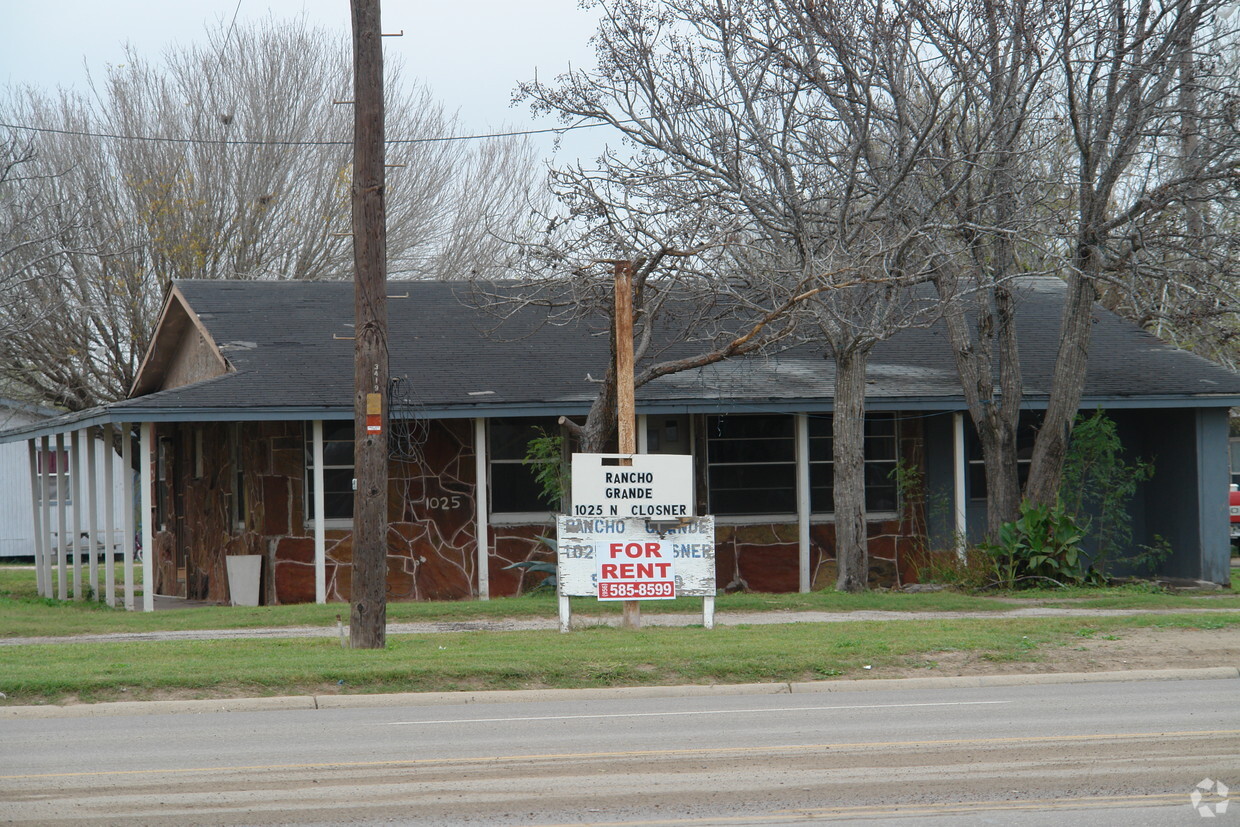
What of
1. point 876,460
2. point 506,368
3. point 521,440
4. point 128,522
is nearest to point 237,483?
point 128,522

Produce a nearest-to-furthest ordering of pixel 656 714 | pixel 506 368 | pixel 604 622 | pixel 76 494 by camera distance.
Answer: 1. pixel 656 714
2. pixel 604 622
3. pixel 506 368
4. pixel 76 494

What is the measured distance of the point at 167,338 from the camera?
2352 cm

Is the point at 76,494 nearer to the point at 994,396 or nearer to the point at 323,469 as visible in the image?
the point at 323,469

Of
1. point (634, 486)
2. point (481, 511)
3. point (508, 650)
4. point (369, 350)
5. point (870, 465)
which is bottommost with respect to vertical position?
point (508, 650)

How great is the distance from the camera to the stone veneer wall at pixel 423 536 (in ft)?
62.5

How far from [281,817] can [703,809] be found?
2121 millimetres

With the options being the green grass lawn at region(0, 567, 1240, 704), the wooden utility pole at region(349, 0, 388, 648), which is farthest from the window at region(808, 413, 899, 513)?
the wooden utility pole at region(349, 0, 388, 648)

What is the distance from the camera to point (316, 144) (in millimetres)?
31750

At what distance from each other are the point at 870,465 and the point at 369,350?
408 inches

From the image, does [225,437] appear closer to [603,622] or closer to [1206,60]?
[603,622]

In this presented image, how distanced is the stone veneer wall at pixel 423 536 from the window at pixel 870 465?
270mm

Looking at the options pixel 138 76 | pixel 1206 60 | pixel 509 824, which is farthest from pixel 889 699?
pixel 138 76

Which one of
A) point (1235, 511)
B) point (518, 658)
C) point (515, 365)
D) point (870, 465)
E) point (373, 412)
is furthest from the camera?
point (1235, 511)

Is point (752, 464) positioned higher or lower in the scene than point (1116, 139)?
lower
